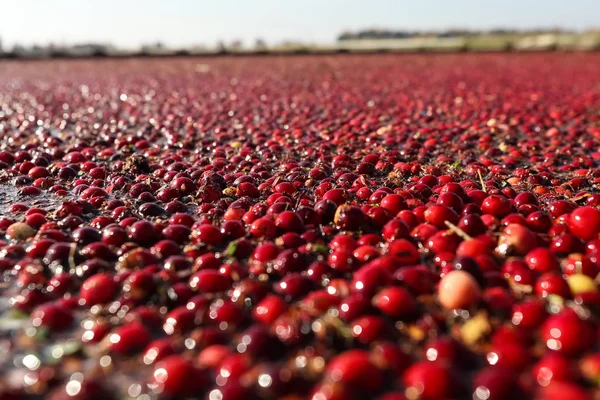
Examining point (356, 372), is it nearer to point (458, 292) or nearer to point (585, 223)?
point (458, 292)

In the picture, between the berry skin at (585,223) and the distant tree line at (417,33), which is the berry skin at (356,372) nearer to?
the berry skin at (585,223)

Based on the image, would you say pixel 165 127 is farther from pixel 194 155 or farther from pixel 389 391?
pixel 389 391

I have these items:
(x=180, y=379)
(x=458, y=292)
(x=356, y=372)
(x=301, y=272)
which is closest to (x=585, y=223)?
(x=458, y=292)

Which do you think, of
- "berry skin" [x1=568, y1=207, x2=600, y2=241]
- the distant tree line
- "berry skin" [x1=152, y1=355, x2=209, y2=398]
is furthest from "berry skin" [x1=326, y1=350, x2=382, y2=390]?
the distant tree line

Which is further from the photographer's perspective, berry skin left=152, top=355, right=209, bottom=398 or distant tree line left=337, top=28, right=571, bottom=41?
distant tree line left=337, top=28, right=571, bottom=41

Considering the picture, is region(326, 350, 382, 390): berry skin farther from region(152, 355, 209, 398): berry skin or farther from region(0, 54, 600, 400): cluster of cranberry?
region(152, 355, 209, 398): berry skin

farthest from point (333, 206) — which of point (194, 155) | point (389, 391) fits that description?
point (194, 155)

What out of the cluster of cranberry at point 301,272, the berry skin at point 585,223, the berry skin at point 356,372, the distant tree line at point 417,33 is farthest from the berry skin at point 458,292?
the distant tree line at point 417,33

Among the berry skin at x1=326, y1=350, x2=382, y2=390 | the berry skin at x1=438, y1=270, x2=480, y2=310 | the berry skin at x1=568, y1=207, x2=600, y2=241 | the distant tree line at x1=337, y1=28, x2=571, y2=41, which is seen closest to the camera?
the berry skin at x1=326, y1=350, x2=382, y2=390
